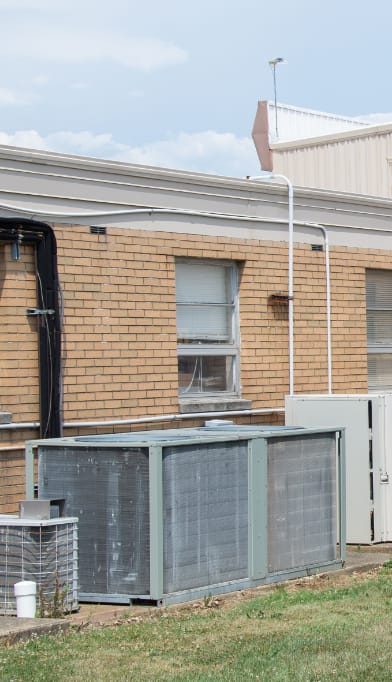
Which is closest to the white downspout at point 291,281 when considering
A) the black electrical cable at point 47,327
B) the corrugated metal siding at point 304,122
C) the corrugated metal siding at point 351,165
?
the black electrical cable at point 47,327

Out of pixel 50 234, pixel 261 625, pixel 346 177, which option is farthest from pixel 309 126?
pixel 261 625

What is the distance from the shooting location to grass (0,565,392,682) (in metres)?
7.30

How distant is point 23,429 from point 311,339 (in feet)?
14.5

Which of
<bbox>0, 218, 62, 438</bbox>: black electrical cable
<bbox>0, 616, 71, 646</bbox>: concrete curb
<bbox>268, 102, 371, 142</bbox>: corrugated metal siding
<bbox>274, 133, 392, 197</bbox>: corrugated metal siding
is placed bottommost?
<bbox>0, 616, 71, 646</bbox>: concrete curb

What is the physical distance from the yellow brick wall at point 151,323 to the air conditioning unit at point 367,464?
147 centimetres

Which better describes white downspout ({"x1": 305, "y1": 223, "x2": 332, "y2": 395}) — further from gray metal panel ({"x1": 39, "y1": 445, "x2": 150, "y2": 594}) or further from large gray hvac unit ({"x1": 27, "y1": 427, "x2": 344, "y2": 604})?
gray metal panel ({"x1": 39, "y1": 445, "x2": 150, "y2": 594})

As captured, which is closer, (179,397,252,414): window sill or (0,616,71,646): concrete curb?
(0,616,71,646): concrete curb

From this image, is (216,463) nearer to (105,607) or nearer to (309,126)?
(105,607)

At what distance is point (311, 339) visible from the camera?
14883 millimetres

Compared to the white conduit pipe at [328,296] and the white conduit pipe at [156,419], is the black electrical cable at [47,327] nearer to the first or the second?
the white conduit pipe at [156,419]

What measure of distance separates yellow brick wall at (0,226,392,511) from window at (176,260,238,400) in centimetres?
15

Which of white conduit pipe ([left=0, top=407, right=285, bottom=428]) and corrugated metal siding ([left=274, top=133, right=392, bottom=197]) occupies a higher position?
corrugated metal siding ([left=274, top=133, right=392, bottom=197])

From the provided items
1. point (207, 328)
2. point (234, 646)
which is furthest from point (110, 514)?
point (207, 328)

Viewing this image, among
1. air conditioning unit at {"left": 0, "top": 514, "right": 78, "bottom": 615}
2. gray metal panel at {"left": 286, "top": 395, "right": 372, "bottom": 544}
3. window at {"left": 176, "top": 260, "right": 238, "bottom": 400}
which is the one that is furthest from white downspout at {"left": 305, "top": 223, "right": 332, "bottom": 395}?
air conditioning unit at {"left": 0, "top": 514, "right": 78, "bottom": 615}
